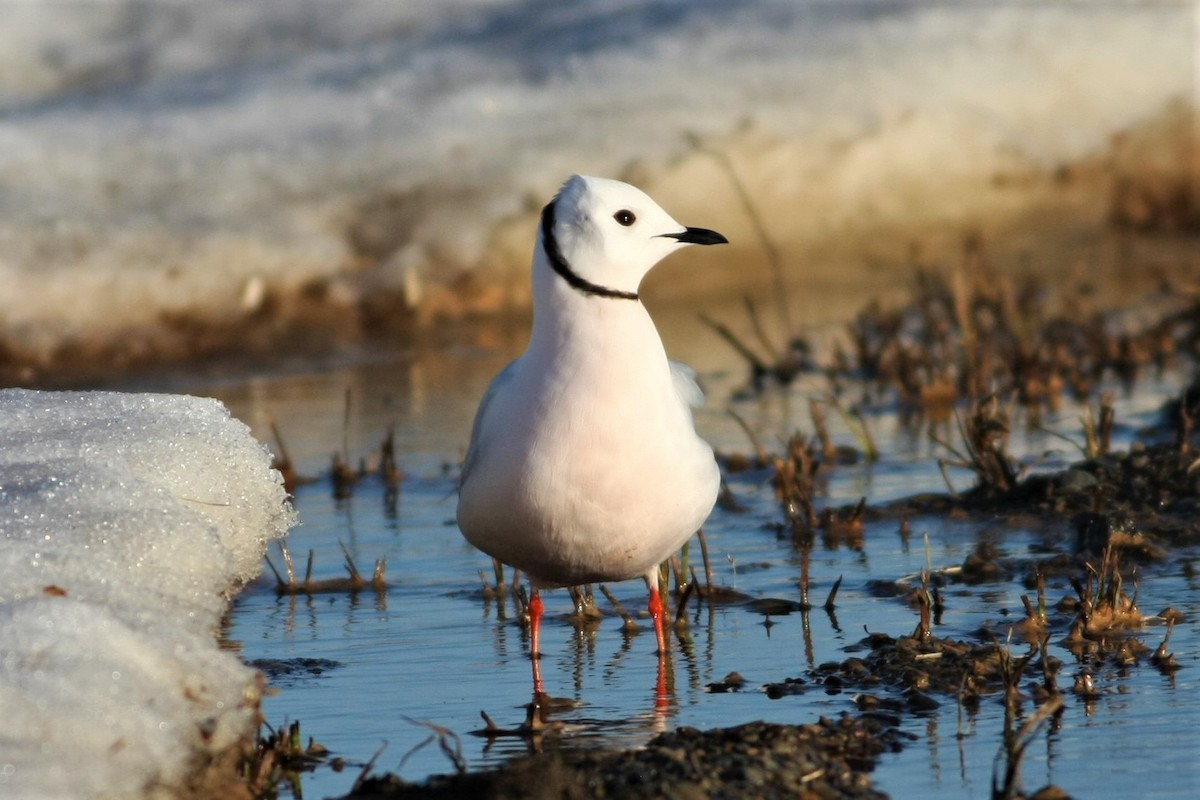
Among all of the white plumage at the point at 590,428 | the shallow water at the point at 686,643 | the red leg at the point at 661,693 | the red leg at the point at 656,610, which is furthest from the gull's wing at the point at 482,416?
the red leg at the point at 661,693

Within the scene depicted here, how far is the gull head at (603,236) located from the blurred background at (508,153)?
5086 mm

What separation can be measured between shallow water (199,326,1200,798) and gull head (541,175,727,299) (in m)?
0.94

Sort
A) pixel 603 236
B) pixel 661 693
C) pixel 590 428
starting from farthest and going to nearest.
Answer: pixel 603 236 → pixel 590 428 → pixel 661 693

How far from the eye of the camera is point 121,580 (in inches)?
156

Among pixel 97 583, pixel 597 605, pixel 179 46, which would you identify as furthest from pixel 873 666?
pixel 179 46

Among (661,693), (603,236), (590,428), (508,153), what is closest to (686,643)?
(661,693)

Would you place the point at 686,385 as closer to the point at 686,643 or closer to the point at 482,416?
the point at 482,416

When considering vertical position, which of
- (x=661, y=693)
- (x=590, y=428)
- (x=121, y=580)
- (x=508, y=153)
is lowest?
(x=661, y=693)

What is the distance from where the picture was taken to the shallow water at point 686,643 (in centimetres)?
377

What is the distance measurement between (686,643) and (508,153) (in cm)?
658

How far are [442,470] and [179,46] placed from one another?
741cm

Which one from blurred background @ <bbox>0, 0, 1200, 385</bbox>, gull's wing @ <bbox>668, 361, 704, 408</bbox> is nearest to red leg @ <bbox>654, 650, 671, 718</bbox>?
gull's wing @ <bbox>668, 361, 704, 408</bbox>

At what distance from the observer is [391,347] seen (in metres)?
10.1

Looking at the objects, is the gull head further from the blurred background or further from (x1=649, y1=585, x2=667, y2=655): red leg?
the blurred background
